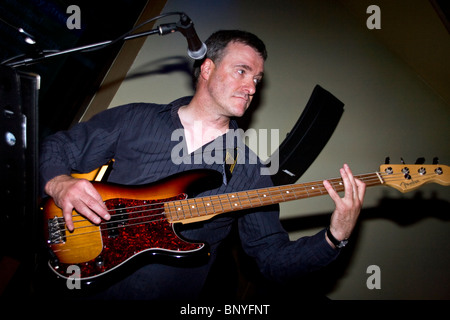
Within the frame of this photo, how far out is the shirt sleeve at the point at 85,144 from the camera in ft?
5.77

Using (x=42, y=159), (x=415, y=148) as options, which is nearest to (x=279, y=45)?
(x=415, y=148)

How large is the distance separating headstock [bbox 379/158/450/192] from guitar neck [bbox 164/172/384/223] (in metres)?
0.09

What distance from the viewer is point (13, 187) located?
85 centimetres

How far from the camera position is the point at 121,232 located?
1.50m

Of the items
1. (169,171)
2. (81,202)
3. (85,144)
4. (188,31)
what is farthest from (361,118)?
(81,202)

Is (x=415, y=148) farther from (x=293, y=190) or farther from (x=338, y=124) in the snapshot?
(x=293, y=190)

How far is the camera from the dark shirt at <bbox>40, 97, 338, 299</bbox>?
175 centimetres

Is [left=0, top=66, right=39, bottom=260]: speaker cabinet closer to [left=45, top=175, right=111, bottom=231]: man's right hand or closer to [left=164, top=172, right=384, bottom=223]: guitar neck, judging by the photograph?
[left=45, top=175, right=111, bottom=231]: man's right hand

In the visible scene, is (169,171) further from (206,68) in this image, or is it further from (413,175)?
(413,175)

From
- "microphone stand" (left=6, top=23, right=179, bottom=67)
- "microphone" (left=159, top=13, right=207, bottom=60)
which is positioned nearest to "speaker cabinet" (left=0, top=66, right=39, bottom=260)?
"microphone stand" (left=6, top=23, right=179, bottom=67)

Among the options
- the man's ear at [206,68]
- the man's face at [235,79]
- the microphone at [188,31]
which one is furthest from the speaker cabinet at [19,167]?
the man's ear at [206,68]

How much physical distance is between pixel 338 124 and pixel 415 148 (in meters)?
1.20
